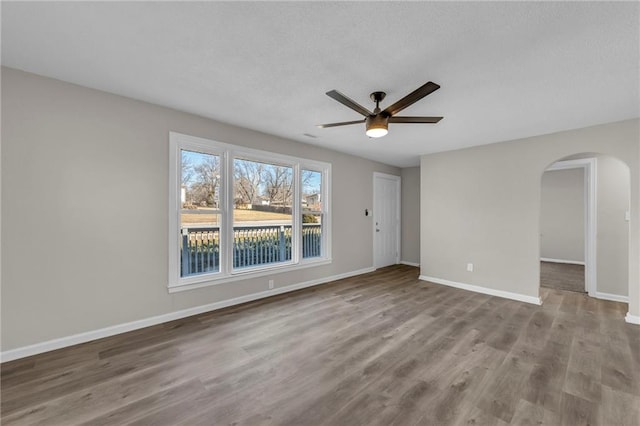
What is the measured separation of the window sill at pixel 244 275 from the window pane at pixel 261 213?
0.17 meters

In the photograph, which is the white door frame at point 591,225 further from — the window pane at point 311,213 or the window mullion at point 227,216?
the window mullion at point 227,216

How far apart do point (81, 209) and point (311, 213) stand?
3.15 metres

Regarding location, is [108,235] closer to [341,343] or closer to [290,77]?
[290,77]

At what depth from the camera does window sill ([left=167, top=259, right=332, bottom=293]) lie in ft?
10.8

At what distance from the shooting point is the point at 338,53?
6.70ft

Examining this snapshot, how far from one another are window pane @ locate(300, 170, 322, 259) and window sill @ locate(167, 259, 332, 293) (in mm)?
193

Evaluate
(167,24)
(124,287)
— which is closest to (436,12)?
(167,24)

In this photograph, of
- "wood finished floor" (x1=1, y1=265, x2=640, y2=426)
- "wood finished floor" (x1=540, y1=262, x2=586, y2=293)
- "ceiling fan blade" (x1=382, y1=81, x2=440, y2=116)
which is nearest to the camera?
"wood finished floor" (x1=1, y1=265, x2=640, y2=426)

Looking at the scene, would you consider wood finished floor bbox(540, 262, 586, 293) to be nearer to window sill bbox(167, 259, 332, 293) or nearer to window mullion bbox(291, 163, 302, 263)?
window sill bbox(167, 259, 332, 293)

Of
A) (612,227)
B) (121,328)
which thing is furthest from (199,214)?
(612,227)

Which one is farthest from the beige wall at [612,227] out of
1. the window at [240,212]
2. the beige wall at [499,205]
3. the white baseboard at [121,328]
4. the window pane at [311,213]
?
the white baseboard at [121,328]

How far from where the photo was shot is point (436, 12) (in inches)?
63.7

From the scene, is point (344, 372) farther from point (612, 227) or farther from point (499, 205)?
point (612, 227)

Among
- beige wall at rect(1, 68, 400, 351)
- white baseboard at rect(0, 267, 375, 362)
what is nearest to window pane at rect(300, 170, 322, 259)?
white baseboard at rect(0, 267, 375, 362)
